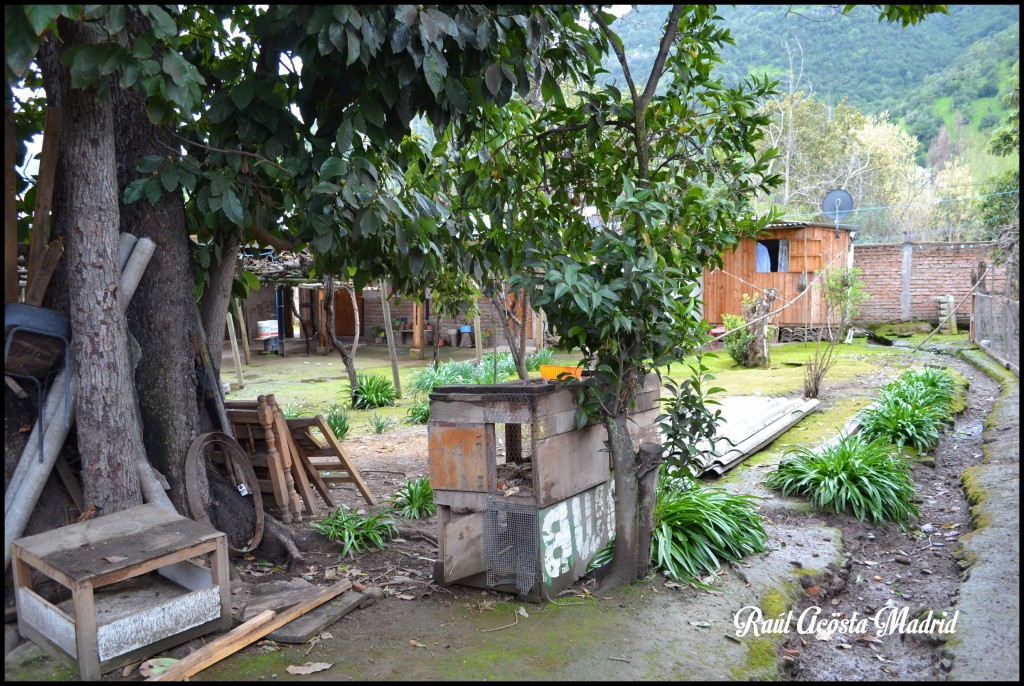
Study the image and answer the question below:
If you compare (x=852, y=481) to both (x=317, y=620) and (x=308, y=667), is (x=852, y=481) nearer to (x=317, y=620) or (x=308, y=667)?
(x=317, y=620)

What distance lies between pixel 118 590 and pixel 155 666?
67cm

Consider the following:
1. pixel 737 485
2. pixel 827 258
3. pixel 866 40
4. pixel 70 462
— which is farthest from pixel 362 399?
pixel 866 40

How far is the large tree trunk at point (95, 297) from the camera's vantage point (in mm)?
3877

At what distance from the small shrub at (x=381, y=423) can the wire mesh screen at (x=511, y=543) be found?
5362 mm

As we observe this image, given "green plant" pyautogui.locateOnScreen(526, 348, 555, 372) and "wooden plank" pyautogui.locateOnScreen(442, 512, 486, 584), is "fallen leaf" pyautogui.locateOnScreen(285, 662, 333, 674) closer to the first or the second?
"wooden plank" pyautogui.locateOnScreen(442, 512, 486, 584)

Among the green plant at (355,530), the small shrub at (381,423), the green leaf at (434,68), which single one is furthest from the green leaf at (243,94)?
the small shrub at (381,423)

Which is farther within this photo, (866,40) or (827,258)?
(866,40)

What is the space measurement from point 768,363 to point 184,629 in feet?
41.5

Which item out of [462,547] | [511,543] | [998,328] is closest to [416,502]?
[462,547]

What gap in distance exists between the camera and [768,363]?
14352 millimetres

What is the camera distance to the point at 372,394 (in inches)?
450

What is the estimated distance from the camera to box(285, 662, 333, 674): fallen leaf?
11.1 feet

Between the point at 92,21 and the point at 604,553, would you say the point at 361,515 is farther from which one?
the point at 92,21

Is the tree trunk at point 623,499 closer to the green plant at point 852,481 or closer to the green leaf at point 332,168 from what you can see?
the green leaf at point 332,168
